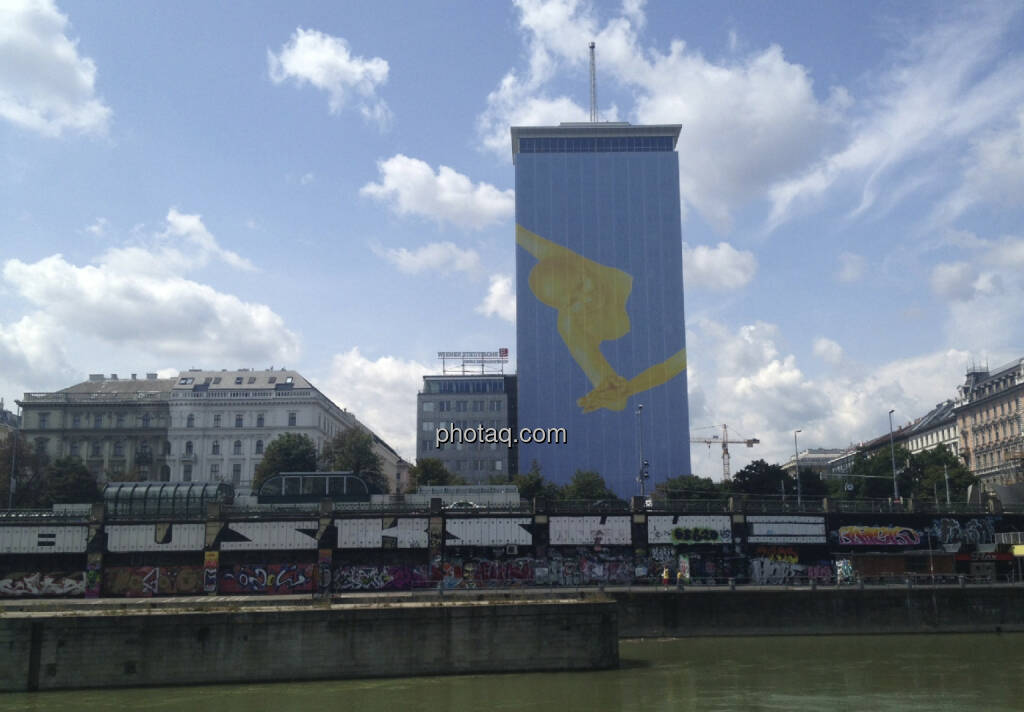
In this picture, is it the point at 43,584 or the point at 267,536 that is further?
the point at 267,536

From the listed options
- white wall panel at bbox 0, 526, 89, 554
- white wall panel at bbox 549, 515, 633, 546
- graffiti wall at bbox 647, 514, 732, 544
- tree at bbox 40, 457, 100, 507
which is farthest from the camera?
tree at bbox 40, 457, 100, 507

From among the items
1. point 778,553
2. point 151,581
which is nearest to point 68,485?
point 151,581

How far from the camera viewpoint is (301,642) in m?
43.3

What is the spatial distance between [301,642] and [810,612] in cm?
3346

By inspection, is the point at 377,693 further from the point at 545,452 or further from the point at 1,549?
the point at 545,452

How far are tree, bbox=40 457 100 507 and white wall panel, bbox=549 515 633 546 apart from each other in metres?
61.4

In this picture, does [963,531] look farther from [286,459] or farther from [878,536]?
[286,459]

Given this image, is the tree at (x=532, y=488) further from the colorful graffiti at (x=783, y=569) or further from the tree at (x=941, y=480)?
the tree at (x=941, y=480)

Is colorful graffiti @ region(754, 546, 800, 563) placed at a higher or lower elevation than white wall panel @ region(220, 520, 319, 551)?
lower

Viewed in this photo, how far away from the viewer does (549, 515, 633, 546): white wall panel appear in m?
75.5

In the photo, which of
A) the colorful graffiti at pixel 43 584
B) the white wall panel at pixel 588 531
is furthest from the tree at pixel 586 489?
the colorful graffiti at pixel 43 584

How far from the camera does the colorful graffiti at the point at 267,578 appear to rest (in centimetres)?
7288

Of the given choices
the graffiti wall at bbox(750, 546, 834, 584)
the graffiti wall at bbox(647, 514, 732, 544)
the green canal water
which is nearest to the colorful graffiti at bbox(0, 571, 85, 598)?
the green canal water

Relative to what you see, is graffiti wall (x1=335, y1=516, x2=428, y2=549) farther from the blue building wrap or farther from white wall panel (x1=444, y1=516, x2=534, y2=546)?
the blue building wrap
